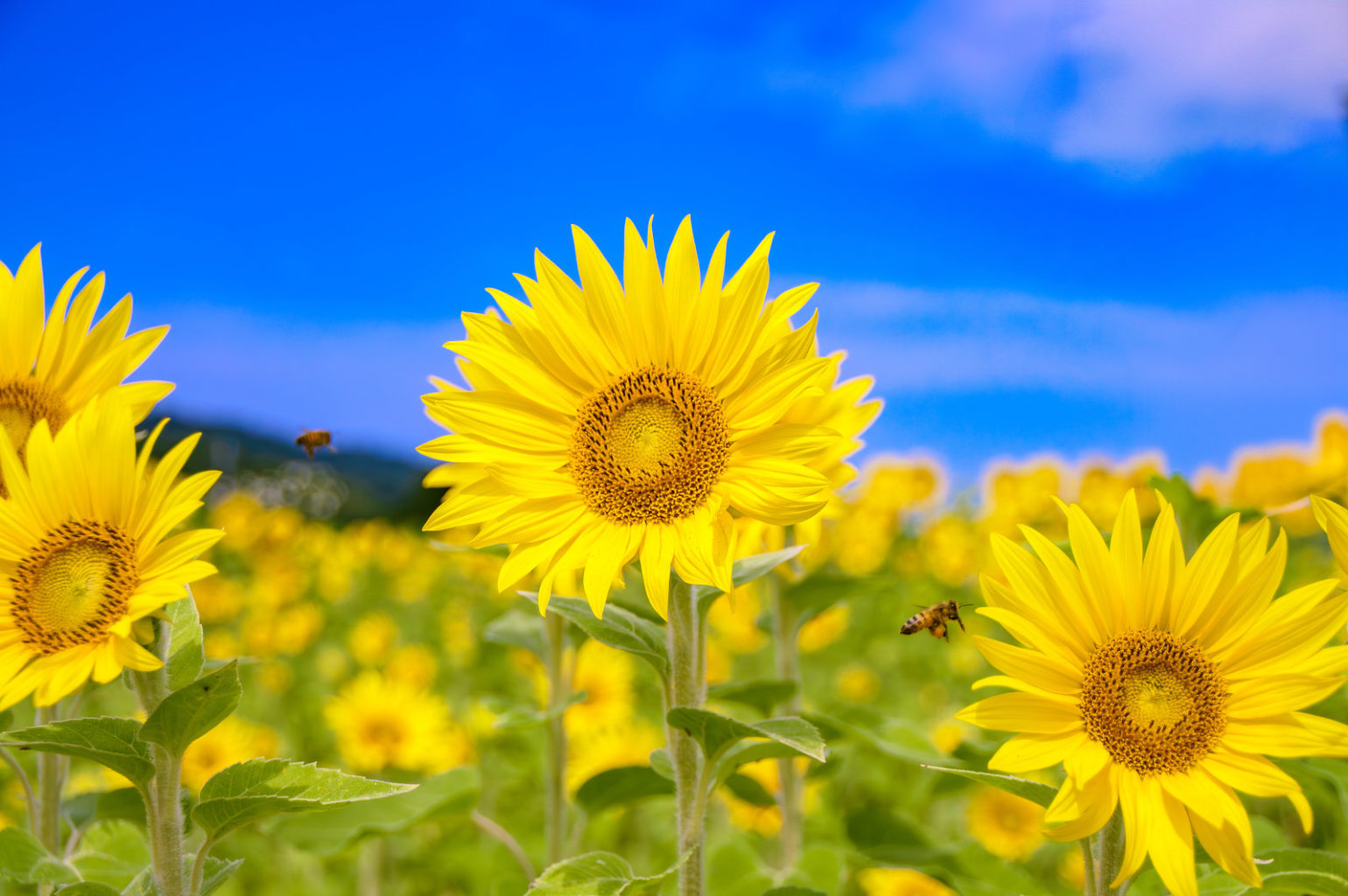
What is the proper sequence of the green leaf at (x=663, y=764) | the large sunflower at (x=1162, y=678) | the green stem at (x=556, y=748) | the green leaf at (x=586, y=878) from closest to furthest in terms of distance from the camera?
the large sunflower at (x=1162, y=678)
the green leaf at (x=586, y=878)
the green leaf at (x=663, y=764)
the green stem at (x=556, y=748)

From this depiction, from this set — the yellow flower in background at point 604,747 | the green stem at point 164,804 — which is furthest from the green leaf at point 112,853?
the yellow flower in background at point 604,747

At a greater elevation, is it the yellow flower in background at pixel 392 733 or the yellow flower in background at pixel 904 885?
the yellow flower in background at pixel 392 733

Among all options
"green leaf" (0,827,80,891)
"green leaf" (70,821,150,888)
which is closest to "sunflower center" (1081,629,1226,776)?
"green leaf" (0,827,80,891)

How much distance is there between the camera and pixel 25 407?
196 centimetres

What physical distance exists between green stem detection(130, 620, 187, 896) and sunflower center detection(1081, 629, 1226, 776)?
1.49 m

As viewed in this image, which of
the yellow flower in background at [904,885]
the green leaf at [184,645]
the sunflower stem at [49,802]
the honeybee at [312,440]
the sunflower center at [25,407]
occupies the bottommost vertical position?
the yellow flower in background at [904,885]

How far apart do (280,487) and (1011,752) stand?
31.9 feet

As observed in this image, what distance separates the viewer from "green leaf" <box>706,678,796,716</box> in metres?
2.35

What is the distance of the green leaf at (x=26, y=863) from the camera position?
1.75 meters

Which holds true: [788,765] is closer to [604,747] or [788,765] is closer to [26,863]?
[604,747]

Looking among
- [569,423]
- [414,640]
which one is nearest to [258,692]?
[414,640]

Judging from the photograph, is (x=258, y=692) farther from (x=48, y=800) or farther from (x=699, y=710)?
(x=699, y=710)

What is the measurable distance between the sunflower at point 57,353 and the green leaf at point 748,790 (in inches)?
63.5

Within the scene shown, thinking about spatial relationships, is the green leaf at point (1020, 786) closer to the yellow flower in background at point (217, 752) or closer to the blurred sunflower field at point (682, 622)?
the blurred sunflower field at point (682, 622)
